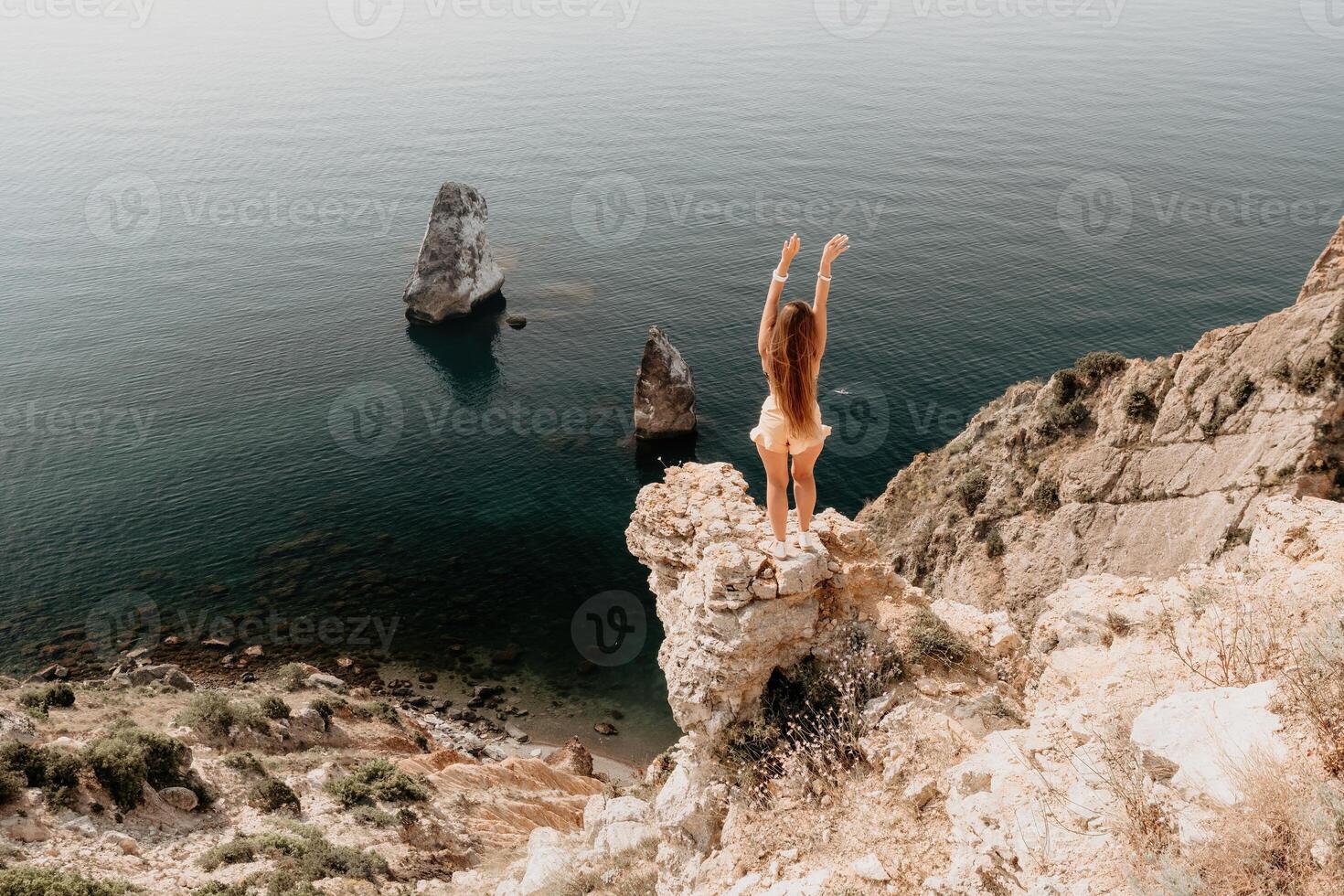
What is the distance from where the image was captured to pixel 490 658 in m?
42.0

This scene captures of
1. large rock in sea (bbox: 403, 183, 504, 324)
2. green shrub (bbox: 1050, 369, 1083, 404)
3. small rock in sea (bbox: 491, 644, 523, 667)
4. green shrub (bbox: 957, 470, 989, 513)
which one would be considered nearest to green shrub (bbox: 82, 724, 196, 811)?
small rock in sea (bbox: 491, 644, 523, 667)

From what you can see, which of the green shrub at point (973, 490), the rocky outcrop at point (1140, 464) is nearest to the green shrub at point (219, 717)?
the rocky outcrop at point (1140, 464)

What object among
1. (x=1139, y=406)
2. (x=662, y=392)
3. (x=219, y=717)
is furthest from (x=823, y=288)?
(x=662, y=392)

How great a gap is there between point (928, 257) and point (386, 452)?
55.5 metres

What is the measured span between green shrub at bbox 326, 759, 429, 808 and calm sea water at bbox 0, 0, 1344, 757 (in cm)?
1515

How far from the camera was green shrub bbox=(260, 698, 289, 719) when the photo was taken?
94.4 ft

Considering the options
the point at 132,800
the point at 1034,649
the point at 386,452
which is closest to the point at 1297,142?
the point at 386,452

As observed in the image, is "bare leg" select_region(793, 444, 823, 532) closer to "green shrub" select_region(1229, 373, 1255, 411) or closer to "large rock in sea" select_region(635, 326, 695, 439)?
"green shrub" select_region(1229, 373, 1255, 411)

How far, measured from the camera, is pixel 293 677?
36188 millimetres

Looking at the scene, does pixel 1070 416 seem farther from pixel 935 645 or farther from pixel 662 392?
pixel 662 392

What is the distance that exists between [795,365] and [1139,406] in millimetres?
25653

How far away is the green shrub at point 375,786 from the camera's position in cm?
2389

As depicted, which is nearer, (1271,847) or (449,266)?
(1271,847)

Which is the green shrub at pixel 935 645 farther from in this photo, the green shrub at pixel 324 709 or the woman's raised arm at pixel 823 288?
the green shrub at pixel 324 709
